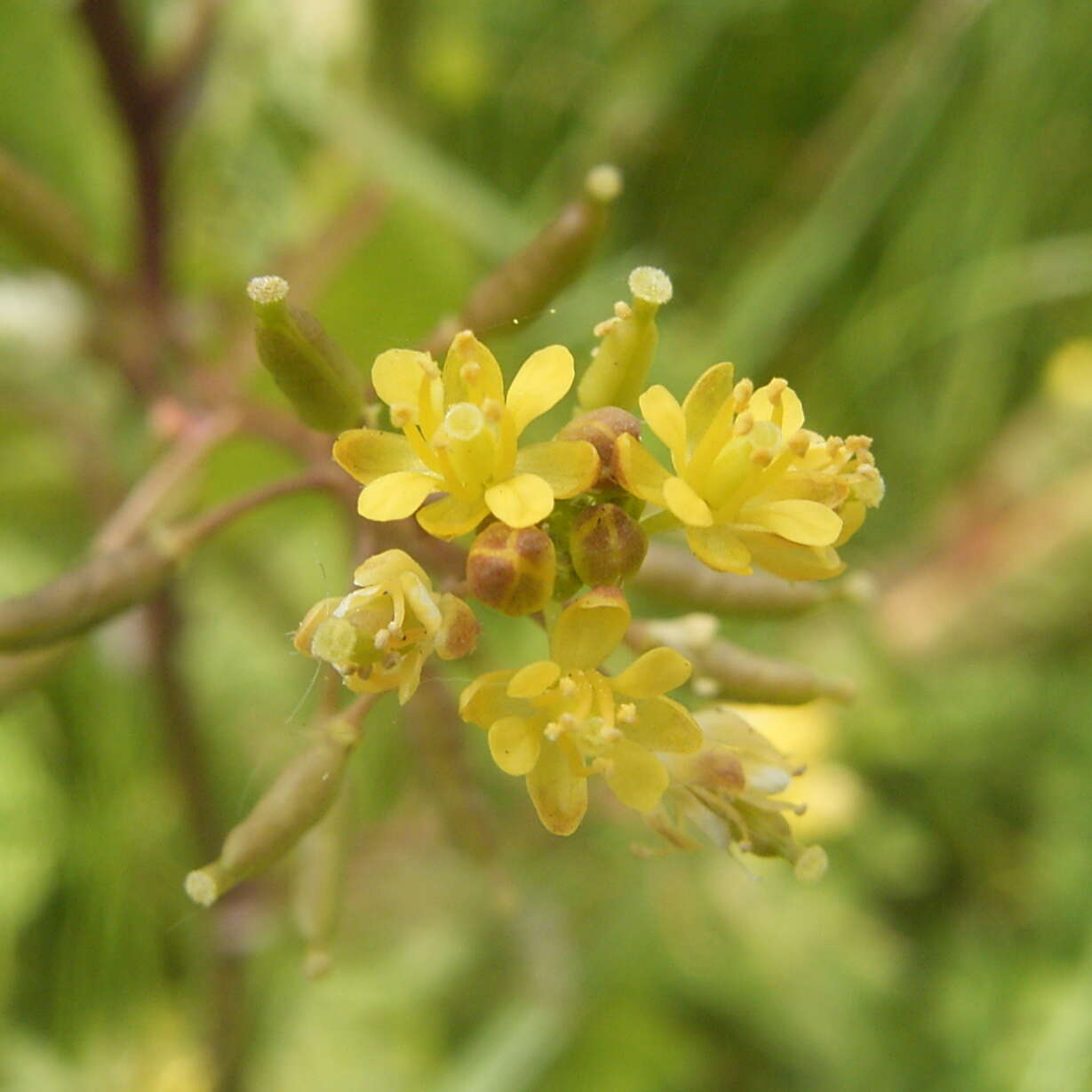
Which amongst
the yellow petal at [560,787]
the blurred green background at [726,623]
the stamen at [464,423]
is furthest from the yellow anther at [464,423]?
the blurred green background at [726,623]

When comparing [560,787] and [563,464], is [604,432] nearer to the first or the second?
[563,464]

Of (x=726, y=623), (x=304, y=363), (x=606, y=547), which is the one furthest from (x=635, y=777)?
(x=726, y=623)

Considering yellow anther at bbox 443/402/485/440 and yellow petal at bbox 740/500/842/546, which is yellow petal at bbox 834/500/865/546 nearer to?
yellow petal at bbox 740/500/842/546

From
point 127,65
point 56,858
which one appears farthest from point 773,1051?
point 127,65

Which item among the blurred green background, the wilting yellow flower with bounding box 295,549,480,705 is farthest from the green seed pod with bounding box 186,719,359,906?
the blurred green background

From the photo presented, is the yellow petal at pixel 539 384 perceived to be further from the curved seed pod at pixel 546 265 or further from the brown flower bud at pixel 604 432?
the curved seed pod at pixel 546 265

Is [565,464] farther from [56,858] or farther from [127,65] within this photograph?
[56,858]
